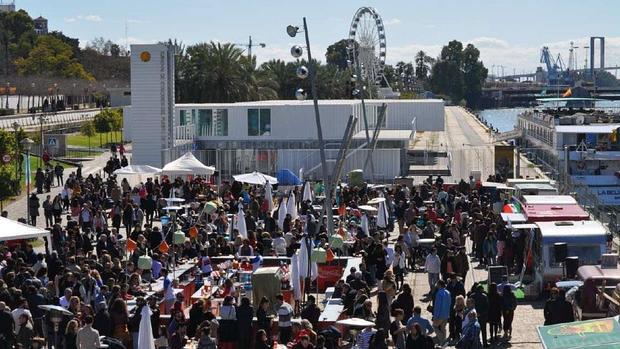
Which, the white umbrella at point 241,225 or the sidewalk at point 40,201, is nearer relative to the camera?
the white umbrella at point 241,225

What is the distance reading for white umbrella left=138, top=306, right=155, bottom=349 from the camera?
54.5 feet

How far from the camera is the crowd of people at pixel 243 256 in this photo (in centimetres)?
1738

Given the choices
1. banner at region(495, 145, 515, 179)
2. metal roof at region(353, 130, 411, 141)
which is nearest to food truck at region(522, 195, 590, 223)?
banner at region(495, 145, 515, 179)

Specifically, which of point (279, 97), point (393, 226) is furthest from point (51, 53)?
point (393, 226)

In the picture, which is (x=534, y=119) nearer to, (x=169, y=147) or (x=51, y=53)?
(x=169, y=147)

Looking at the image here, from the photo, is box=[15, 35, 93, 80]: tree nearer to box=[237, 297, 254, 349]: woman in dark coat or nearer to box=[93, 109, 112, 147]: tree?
box=[93, 109, 112, 147]: tree

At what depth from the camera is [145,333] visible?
16.6 m

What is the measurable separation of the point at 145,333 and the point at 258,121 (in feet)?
119

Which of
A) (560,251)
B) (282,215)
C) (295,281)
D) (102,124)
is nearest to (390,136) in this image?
(282,215)

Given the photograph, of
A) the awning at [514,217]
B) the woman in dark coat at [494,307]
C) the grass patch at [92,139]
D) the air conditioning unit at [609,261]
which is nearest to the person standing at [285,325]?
the woman in dark coat at [494,307]

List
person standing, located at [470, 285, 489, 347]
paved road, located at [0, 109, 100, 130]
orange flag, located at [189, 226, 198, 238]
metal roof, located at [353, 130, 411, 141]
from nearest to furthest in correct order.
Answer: person standing, located at [470, 285, 489, 347] → orange flag, located at [189, 226, 198, 238] → metal roof, located at [353, 130, 411, 141] → paved road, located at [0, 109, 100, 130]

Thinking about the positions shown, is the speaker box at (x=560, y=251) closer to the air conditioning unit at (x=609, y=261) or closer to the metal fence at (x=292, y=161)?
the air conditioning unit at (x=609, y=261)

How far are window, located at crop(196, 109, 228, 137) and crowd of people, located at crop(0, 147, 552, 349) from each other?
15.8m

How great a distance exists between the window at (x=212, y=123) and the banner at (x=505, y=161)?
12.1m
